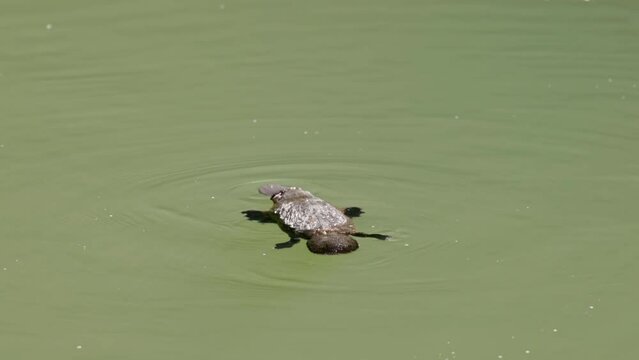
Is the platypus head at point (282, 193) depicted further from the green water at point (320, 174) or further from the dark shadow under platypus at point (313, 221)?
the green water at point (320, 174)

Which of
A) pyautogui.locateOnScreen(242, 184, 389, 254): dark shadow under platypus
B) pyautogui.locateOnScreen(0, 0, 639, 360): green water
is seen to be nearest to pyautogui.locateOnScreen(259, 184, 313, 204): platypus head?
pyautogui.locateOnScreen(242, 184, 389, 254): dark shadow under platypus

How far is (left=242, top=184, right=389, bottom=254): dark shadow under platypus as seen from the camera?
6188 millimetres

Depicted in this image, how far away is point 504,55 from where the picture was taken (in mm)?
9438

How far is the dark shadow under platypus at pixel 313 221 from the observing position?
6.19 m

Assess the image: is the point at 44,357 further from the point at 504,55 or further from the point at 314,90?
the point at 504,55

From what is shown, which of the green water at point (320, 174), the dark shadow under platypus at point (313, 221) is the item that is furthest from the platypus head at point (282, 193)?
the green water at point (320, 174)

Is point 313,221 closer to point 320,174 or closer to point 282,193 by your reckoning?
point 282,193

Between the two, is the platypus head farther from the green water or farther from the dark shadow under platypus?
the green water

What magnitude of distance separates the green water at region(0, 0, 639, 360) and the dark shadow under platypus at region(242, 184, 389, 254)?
72mm

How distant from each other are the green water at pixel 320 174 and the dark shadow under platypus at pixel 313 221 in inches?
2.8

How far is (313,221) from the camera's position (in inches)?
250

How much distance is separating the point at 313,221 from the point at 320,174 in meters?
1.04

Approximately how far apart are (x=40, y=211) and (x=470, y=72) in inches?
140

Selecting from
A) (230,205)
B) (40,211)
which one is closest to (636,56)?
(230,205)
